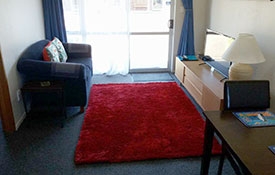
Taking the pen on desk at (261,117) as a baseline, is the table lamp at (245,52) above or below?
above

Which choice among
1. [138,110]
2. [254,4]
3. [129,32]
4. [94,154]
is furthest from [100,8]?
[94,154]

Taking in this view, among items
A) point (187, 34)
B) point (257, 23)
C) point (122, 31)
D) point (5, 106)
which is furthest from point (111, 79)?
point (257, 23)

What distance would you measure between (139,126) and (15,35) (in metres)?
1.84

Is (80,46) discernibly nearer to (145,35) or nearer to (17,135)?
(145,35)

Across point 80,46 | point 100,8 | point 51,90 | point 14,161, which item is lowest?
point 14,161

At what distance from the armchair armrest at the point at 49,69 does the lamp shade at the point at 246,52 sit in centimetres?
175

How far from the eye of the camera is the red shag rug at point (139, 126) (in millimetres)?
2521

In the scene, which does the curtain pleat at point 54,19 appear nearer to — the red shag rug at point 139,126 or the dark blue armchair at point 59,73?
the dark blue armchair at point 59,73

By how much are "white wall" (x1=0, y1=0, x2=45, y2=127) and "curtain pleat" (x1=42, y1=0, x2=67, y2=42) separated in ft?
1.83

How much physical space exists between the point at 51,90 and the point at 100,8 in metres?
2.15

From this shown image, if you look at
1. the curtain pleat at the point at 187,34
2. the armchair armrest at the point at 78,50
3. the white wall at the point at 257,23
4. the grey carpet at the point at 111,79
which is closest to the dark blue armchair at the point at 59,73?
the armchair armrest at the point at 78,50

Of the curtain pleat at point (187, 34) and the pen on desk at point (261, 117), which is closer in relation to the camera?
the pen on desk at point (261, 117)

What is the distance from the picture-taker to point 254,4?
3059 mm

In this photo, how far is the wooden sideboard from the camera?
2.93m
